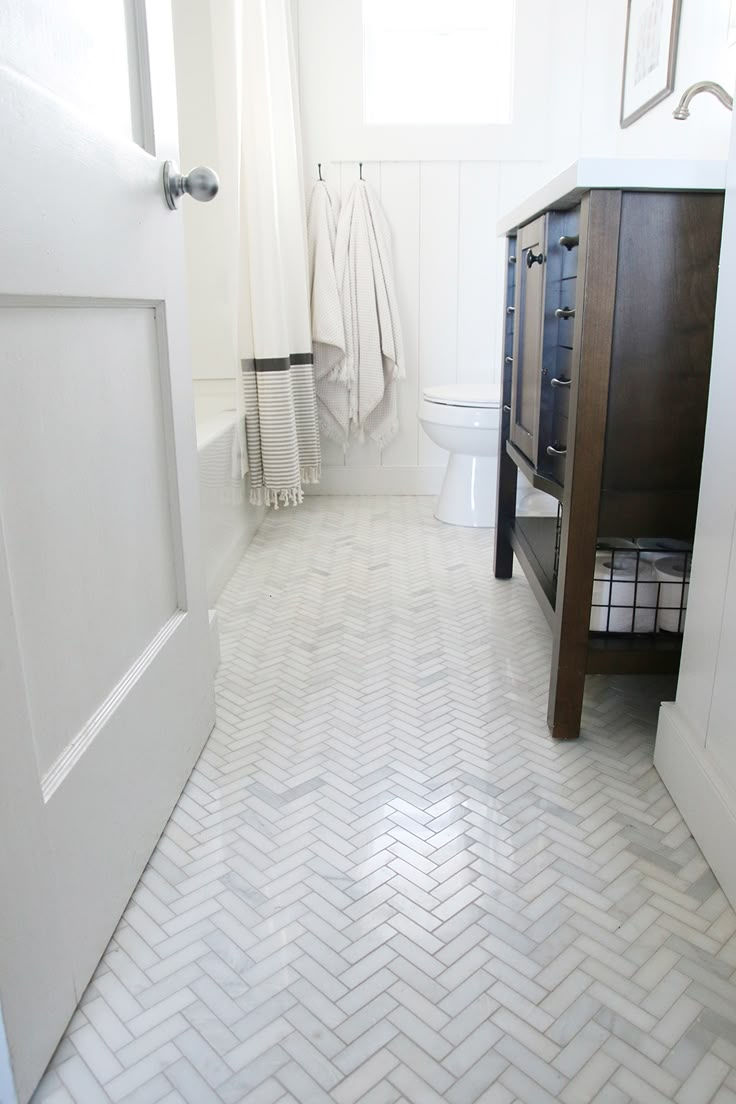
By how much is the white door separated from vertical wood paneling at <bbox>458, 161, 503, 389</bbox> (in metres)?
1.82

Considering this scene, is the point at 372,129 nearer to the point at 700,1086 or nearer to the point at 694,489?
the point at 694,489

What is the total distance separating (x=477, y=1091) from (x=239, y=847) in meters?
0.44

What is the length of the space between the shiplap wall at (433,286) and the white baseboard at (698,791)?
5.70 feet

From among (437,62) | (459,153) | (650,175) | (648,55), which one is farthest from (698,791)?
(437,62)

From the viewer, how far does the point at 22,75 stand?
69 centimetres

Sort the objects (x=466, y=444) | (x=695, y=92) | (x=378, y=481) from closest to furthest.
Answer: (x=695, y=92) < (x=466, y=444) < (x=378, y=481)

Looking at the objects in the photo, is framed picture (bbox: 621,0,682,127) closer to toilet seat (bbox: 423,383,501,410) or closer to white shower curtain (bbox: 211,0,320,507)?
toilet seat (bbox: 423,383,501,410)

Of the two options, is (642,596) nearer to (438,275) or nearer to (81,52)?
(81,52)

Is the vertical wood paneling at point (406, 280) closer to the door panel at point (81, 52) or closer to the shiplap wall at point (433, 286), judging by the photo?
the shiplap wall at point (433, 286)

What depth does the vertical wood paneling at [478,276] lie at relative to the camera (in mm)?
2766

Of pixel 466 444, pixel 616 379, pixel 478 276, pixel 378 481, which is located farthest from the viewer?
pixel 378 481

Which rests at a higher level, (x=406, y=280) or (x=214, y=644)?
(x=406, y=280)

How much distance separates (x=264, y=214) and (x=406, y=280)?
2.63 feet

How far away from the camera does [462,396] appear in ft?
7.83
